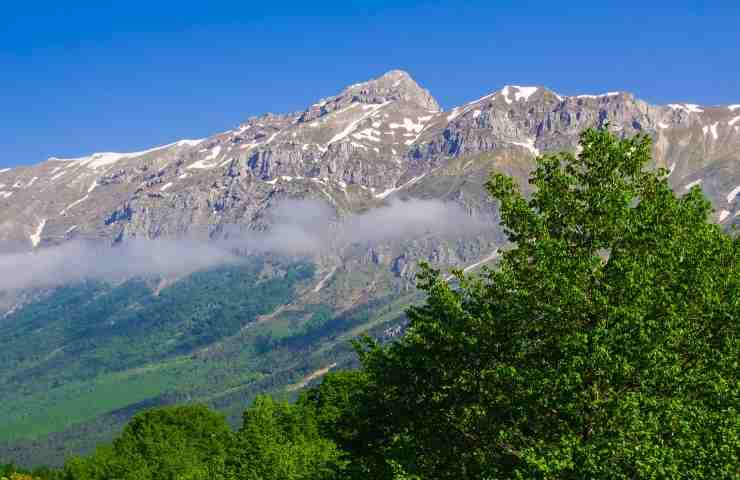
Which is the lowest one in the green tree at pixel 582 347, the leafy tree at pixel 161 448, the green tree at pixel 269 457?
the leafy tree at pixel 161 448

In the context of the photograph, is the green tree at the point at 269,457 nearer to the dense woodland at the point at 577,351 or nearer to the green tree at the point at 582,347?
the dense woodland at the point at 577,351

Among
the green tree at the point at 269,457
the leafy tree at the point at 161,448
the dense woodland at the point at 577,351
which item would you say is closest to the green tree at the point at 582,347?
the dense woodland at the point at 577,351

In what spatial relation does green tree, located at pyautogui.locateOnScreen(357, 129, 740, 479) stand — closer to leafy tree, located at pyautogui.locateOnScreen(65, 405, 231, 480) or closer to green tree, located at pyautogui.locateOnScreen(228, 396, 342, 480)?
green tree, located at pyautogui.locateOnScreen(228, 396, 342, 480)

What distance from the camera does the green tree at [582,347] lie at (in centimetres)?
2773

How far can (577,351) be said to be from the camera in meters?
30.1

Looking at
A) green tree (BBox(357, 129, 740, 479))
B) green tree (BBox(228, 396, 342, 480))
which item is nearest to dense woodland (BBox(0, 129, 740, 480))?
green tree (BBox(357, 129, 740, 479))

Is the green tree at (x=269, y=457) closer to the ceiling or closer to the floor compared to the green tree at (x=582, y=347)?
closer to the floor

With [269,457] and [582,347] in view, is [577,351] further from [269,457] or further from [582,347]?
[269,457]

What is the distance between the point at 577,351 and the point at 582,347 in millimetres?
296

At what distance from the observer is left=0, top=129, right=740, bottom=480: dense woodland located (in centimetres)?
2778

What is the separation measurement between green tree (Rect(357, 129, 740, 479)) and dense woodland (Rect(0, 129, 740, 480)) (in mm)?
68

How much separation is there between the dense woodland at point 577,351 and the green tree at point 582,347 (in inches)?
2.7

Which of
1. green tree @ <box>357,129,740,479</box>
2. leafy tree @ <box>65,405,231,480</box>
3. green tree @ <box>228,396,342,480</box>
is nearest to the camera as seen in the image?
green tree @ <box>357,129,740,479</box>

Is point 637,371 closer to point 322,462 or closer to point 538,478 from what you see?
point 538,478
